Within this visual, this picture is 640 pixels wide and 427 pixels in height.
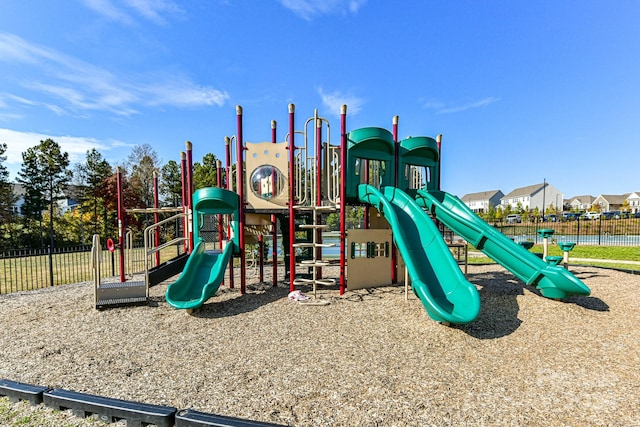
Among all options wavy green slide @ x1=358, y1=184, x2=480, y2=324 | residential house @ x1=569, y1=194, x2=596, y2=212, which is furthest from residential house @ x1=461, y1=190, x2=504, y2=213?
wavy green slide @ x1=358, y1=184, x2=480, y2=324

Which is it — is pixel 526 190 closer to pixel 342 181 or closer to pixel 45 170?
pixel 342 181

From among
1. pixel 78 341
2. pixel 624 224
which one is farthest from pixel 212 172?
pixel 624 224

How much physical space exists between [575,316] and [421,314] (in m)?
3.06

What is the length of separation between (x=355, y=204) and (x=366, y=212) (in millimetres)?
913

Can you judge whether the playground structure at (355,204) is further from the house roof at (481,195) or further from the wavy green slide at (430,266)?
the house roof at (481,195)

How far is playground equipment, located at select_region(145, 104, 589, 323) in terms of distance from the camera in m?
6.59

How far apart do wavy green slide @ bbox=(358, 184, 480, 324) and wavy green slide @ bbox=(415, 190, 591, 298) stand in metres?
1.18

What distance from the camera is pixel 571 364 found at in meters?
4.46

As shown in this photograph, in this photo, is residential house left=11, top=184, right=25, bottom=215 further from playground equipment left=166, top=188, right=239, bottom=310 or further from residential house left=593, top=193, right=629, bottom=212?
residential house left=593, top=193, right=629, bottom=212

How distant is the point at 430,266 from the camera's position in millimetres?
6559

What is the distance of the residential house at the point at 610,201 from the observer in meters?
87.9

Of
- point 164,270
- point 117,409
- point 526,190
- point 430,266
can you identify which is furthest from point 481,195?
point 117,409

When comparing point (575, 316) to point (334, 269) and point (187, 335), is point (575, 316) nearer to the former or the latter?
→ point (187, 335)

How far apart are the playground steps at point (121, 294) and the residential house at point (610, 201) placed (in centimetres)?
11648
